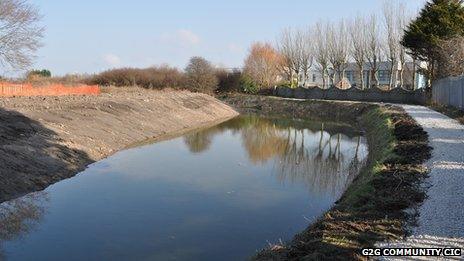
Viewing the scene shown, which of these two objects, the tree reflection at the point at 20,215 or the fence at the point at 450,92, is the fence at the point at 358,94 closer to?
the fence at the point at 450,92

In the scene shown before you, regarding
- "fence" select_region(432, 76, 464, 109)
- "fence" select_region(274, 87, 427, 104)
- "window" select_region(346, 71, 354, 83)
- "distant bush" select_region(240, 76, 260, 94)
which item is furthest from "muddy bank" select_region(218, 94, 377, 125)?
"window" select_region(346, 71, 354, 83)

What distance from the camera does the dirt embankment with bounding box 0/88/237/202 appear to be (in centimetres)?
1446

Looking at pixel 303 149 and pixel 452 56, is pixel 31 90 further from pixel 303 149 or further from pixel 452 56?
pixel 452 56

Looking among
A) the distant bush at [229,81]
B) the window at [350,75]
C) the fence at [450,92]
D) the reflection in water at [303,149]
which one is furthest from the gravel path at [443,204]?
the window at [350,75]

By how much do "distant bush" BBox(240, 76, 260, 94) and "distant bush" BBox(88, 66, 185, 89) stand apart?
330 inches

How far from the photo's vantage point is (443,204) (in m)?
8.83

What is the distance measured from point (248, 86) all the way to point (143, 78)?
47.4 ft

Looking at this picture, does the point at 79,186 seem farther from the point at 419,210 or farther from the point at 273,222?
the point at 419,210

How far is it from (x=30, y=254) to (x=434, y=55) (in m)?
35.0

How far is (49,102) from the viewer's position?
1110 inches

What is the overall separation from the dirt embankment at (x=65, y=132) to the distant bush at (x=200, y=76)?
88.9 feet

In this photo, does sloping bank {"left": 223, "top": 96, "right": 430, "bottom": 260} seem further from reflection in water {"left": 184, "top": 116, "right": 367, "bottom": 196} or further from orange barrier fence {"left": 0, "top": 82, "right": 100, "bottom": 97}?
orange barrier fence {"left": 0, "top": 82, "right": 100, "bottom": 97}

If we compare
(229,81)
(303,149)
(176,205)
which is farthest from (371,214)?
(229,81)

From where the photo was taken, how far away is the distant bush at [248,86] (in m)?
70.3
